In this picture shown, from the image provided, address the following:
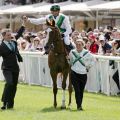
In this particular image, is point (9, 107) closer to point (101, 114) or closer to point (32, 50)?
point (101, 114)

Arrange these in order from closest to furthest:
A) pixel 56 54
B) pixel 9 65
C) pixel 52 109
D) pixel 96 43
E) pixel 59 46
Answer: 1. pixel 9 65
2. pixel 52 109
3. pixel 59 46
4. pixel 56 54
5. pixel 96 43

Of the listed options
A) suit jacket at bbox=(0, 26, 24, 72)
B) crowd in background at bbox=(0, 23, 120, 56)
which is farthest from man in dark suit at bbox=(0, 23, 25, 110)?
crowd in background at bbox=(0, 23, 120, 56)

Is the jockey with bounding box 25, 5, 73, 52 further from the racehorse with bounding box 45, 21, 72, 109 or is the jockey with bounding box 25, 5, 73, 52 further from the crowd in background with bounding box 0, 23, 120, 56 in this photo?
the crowd in background with bounding box 0, 23, 120, 56

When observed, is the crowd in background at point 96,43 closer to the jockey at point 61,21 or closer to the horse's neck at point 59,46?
the jockey at point 61,21

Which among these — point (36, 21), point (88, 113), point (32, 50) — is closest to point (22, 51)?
point (32, 50)

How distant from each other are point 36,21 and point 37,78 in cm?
658

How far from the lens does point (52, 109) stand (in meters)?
13.9

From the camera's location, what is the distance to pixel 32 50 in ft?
72.0

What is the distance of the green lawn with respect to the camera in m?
12.4

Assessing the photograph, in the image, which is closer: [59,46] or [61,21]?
[59,46]

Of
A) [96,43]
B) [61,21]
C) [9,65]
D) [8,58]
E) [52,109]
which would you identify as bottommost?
[52,109]

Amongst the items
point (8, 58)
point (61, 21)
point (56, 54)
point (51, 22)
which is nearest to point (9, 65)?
point (8, 58)

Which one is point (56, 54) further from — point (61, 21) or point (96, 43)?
point (96, 43)

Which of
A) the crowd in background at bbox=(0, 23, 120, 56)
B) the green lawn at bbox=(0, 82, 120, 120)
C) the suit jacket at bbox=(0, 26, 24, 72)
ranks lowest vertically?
the green lawn at bbox=(0, 82, 120, 120)
